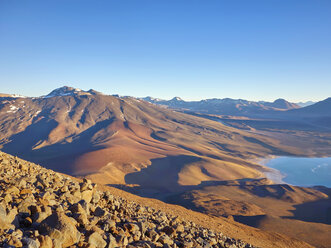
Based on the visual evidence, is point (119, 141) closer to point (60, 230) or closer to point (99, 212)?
point (99, 212)

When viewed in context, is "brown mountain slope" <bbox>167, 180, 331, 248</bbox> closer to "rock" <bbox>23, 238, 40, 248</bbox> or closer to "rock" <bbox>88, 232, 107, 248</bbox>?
"rock" <bbox>88, 232, 107, 248</bbox>

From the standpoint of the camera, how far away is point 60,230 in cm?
546

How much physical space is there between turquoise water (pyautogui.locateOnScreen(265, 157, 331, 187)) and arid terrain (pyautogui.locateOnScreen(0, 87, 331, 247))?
734cm

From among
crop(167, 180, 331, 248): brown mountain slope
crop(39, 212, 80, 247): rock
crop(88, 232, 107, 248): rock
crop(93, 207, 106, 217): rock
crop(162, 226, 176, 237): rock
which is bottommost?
crop(167, 180, 331, 248): brown mountain slope

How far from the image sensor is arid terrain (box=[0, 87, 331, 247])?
39.0 metres

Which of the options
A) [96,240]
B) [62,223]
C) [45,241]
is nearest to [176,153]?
[96,240]

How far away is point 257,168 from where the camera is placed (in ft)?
261

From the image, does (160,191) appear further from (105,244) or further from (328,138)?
(328,138)

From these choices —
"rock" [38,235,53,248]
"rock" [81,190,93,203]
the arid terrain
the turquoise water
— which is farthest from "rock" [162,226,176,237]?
the turquoise water

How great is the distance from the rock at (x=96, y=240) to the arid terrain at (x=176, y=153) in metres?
17.3

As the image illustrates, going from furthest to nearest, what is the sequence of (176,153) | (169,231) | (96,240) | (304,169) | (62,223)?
(304,169) < (176,153) < (169,231) < (96,240) < (62,223)

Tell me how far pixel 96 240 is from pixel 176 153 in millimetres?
74459

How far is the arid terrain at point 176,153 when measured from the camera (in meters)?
39.0

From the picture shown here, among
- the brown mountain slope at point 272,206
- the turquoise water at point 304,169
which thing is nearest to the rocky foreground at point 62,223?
the brown mountain slope at point 272,206
